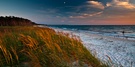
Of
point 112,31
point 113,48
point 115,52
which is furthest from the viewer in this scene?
point 112,31

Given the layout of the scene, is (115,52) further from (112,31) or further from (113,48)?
(112,31)

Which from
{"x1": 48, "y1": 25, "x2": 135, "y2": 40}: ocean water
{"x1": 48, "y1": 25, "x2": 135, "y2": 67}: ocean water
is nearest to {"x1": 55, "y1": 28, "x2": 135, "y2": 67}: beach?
{"x1": 48, "y1": 25, "x2": 135, "y2": 67}: ocean water

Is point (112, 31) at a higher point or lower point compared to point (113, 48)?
lower

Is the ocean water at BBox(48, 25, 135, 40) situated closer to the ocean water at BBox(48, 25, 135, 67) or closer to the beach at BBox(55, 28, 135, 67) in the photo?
the ocean water at BBox(48, 25, 135, 67)

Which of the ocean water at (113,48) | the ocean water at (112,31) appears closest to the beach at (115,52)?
the ocean water at (113,48)

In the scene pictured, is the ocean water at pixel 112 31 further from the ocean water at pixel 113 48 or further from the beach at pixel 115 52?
the beach at pixel 115 52

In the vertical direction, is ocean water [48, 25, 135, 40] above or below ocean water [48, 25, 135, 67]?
below

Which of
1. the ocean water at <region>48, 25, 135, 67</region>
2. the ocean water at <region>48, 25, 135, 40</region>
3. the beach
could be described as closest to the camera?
the beach

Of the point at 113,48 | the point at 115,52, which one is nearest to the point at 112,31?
the point at 113,48

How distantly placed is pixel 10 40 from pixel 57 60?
2346mm

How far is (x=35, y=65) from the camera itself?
3.55m

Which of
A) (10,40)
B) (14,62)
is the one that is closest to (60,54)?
(14,62)

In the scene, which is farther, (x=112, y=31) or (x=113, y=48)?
(x=112, y=31)

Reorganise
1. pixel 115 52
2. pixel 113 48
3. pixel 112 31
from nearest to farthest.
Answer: pixel 115 52 → pixel 113 48 → pixel 112 31
